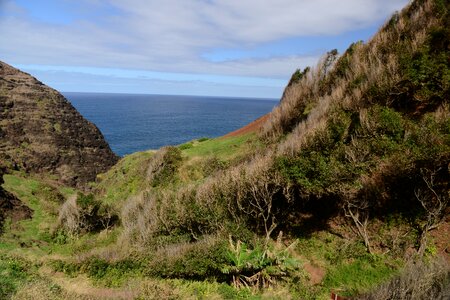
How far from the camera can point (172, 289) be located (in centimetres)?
1502

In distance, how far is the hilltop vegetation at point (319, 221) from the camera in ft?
49.2

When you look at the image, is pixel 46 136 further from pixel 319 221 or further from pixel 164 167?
pixel 319 221

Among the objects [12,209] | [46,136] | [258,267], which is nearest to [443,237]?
[258,267]

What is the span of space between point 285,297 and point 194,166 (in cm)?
1974

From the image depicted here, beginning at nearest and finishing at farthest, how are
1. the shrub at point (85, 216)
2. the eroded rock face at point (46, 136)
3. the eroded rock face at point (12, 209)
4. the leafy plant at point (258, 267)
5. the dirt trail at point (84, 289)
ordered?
the dirt trail at point (84, 289)
the leafy plant at point (258, 267)
the shrub at point (85, 216)
the eroded rock face at point (12, 209)
the eroded rock face at point (46, 136)

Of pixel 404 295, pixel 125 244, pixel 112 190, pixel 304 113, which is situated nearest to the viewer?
pixel 404 295

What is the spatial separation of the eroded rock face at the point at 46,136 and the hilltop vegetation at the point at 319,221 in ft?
138

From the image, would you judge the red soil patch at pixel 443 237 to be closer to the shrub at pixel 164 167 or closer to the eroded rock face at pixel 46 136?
the shrub at pixel 164 167

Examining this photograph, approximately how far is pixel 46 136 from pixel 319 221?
67.5 metres

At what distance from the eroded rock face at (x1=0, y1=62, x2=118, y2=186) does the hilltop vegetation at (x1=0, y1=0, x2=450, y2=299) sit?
4203 cm

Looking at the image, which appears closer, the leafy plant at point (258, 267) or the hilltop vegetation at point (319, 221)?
the hilltop vegetation at point (319, 221)

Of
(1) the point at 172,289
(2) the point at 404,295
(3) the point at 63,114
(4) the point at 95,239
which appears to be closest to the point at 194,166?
(4) the point at 95,239

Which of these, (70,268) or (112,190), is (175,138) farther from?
(70,268)

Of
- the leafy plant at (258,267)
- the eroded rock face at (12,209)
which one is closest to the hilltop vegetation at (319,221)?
the leafy plant at (258,267)
